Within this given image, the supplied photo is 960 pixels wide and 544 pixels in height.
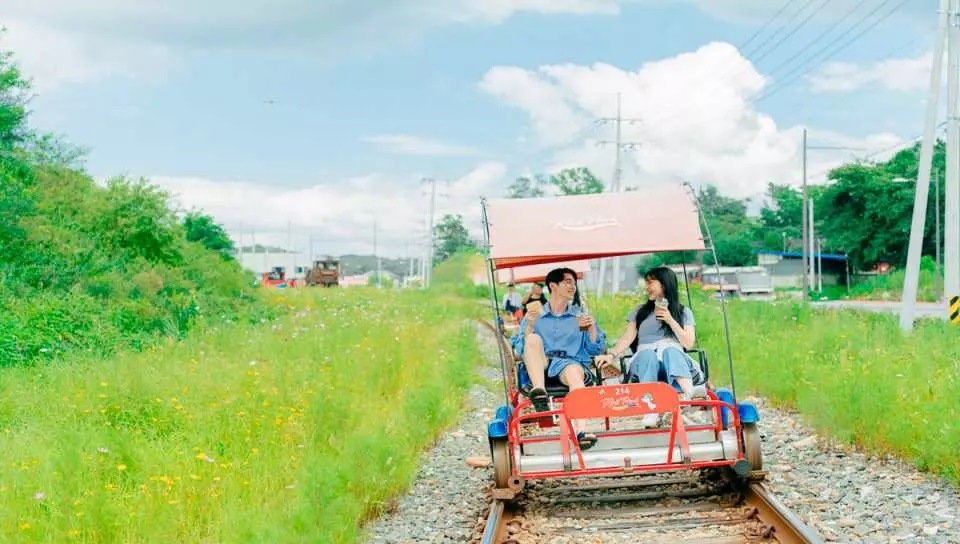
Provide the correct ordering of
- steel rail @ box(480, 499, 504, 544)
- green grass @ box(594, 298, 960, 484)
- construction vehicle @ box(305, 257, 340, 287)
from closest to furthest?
steel rail @ box(480, 499, 504, 544)
green grass @ box(594, 298, 960, 484)
construction vehicle @ box(305, 257, 340, 287)

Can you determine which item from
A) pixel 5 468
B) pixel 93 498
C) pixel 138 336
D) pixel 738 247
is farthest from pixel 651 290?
pixel 738 247

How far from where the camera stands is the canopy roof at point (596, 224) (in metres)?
8.62

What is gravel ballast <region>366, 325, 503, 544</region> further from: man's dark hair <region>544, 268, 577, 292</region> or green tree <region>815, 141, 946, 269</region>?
green tree <region>815, 141, 946, 269</region>

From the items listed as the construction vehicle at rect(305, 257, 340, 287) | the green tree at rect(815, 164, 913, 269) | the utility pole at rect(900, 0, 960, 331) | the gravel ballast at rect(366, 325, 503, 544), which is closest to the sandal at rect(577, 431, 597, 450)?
the gravel ballast at rect(366, 325, 503, 544)

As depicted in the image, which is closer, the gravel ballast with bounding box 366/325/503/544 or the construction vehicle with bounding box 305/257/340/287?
the gravel ballast with bounding box 366/325/503/544

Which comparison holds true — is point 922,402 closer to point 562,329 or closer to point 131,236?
point 562,329

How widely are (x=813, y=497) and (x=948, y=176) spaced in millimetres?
15252

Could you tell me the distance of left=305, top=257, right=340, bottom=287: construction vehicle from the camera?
74.1m

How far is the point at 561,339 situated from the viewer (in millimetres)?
9602

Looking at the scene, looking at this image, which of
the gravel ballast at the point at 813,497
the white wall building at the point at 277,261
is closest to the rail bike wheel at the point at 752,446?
the gravel ballast at the point at 813,497

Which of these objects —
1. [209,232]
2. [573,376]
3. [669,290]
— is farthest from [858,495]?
[209,232]

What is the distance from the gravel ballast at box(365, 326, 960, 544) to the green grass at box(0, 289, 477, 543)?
0.99 feet

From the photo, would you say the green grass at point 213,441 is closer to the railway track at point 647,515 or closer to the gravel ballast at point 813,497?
the gravel ballast at point 813,497

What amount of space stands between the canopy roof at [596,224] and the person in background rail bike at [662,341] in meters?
0.84
